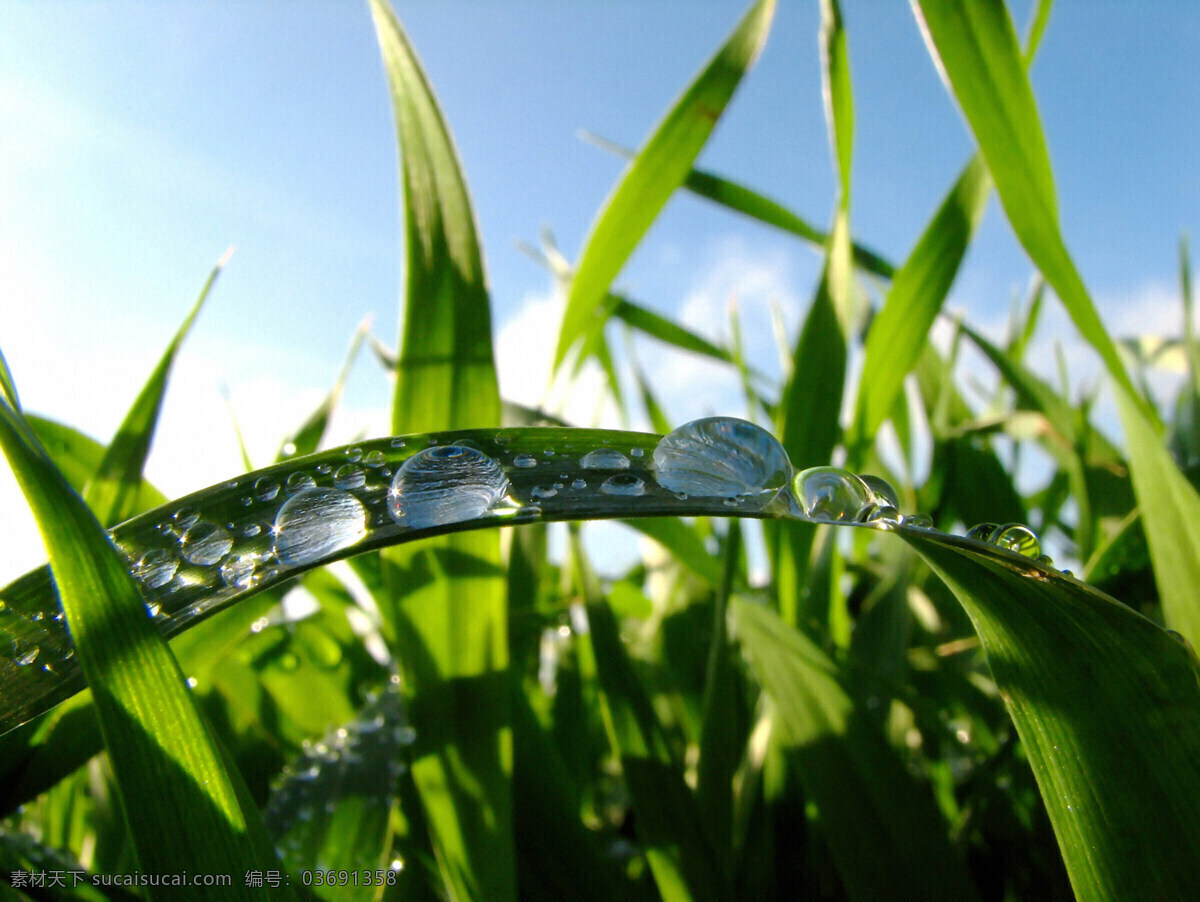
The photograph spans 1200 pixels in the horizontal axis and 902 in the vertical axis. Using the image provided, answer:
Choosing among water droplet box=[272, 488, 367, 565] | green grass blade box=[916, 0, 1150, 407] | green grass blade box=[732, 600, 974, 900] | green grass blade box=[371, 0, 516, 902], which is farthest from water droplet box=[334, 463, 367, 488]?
green grass blade box=[916, 0, 1150, 407]

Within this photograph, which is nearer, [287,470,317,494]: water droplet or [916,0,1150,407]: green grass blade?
[287,470,317,494]: water droplet

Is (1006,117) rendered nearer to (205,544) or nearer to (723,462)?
(723,462)

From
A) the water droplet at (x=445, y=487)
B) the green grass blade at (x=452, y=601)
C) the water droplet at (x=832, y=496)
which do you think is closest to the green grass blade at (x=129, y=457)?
the green grass blade at (x=452, y=601)

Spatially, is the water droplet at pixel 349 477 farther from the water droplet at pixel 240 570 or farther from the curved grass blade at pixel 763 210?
the curved grass blade at pixel 763 210

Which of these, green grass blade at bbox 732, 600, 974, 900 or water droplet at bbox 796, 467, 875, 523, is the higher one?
water droplet at bbox 796, 467, 875, 523

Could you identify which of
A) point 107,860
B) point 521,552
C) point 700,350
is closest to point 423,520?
point 521,552

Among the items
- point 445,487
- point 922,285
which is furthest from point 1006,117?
point 445,487

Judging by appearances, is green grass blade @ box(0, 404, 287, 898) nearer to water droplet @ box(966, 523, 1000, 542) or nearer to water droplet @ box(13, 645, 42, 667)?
water droplet @ box(13, 645, 42, 667)
